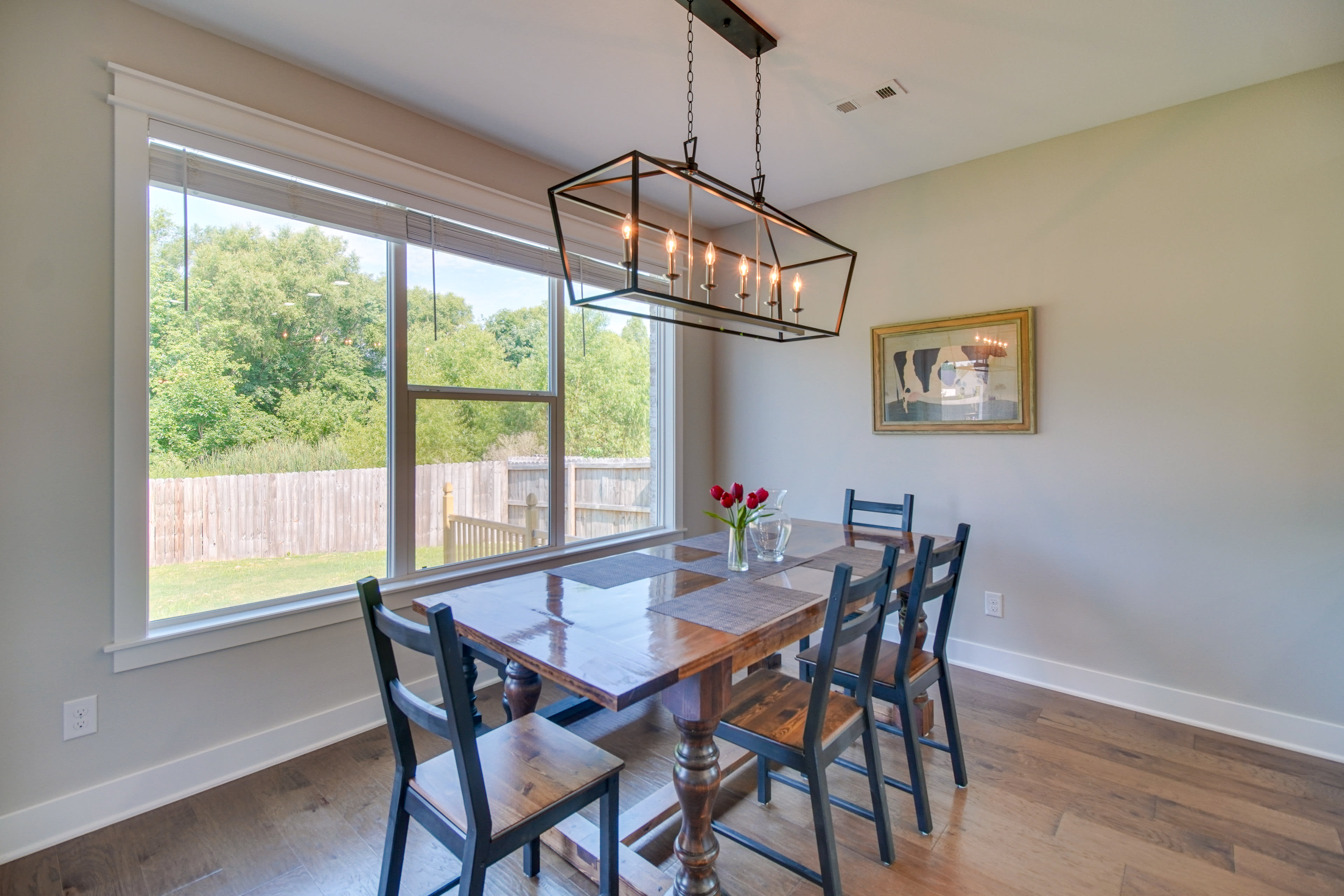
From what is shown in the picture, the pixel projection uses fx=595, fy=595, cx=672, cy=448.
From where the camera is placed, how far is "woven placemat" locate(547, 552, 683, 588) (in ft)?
6.93

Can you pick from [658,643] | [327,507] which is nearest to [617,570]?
[658,643]

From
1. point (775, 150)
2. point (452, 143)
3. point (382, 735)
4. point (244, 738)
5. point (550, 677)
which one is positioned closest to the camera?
point (550, 677)

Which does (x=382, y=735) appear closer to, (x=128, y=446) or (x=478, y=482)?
(x=478, y=482)

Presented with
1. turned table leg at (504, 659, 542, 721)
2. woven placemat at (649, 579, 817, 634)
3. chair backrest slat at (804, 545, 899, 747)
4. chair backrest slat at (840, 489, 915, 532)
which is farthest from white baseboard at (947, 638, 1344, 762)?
turned table leg at (504, 659, 542, 721)

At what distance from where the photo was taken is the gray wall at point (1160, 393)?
8.00 feet

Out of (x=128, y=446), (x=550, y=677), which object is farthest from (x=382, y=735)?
(x=550, y=677)

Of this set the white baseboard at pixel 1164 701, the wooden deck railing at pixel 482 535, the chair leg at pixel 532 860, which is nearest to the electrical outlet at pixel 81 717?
the wooden deck railing at pixel 482 535

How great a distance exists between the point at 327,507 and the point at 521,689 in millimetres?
1315

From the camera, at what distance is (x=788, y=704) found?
1.78 metres

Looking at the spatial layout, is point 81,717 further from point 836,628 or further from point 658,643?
point 836,628

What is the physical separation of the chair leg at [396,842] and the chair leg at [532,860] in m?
0.40

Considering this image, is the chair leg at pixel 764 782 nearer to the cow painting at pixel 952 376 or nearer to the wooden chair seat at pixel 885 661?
the wooden chair seat at pixel 885 661

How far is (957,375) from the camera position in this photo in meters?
3.28

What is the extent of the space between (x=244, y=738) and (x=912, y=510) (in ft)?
9.90
